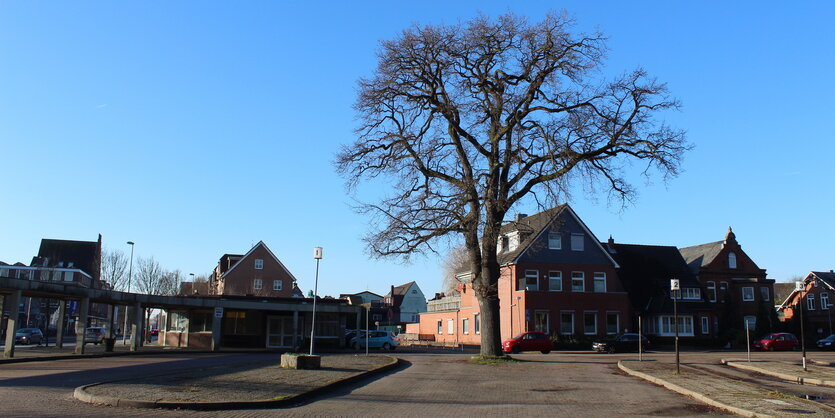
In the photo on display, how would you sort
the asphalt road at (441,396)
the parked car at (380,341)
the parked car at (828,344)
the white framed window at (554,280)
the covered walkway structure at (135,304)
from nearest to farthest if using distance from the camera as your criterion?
the asphalt road at (441,396)
the covered walkway structure at (135,304)
the parked car at (380,341)
the parked car at (828,344)
the white framed window at (554,280)

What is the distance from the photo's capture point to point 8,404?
40.8 feet

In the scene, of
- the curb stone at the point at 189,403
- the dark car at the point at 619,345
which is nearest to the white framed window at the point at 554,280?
the dark car at the point at 619,345

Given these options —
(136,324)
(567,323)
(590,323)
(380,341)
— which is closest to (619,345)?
(567,323)

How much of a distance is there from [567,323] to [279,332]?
22.1m

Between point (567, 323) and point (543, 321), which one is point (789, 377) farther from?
point (567, 323)

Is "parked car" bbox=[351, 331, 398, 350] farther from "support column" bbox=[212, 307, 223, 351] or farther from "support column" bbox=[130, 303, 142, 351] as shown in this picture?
"support column" bbox=[130, 303, 142, 351]

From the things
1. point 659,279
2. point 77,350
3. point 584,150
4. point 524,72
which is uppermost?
point 524,72

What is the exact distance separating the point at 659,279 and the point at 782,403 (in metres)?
44.9

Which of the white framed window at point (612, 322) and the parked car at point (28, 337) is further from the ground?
the white framed window at point (612, 322)

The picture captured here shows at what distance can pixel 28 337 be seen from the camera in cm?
5600

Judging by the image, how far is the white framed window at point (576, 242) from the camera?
172 ft

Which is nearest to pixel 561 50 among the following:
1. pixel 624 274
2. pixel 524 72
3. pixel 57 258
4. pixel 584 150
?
pixel 524 72

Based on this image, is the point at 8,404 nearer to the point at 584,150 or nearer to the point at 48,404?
the point at 48,404

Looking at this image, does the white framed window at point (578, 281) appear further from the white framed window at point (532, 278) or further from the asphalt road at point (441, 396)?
the asphalt road at point (441, 396)
